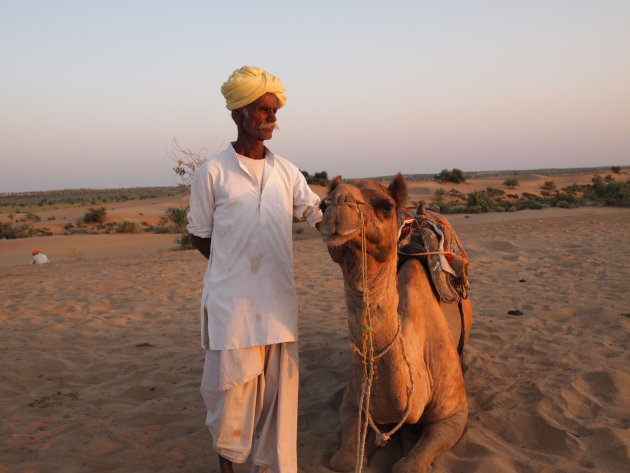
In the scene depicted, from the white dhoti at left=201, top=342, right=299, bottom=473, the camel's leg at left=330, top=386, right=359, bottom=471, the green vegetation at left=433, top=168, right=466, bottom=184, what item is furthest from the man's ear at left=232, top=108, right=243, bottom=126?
the green vegetation at left=433, top=168, right=466, bottom=184

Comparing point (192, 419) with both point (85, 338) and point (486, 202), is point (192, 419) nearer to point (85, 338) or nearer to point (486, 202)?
point (85, 338)

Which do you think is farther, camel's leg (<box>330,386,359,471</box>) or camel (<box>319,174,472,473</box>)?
camel's leg (<box>330,386,359,471</box>)

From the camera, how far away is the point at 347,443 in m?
3.32

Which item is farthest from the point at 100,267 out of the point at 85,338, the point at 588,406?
the point at 588,406

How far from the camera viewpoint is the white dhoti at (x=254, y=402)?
9.37 feet

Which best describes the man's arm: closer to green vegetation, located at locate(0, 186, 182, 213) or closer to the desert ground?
the desert ground

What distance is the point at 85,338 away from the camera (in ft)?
21.2

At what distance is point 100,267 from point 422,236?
10.5 metres

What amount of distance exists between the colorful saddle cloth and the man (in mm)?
1402

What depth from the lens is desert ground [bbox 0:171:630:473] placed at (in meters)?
3.57

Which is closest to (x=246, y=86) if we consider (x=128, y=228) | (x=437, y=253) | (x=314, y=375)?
(x=437, y=253)

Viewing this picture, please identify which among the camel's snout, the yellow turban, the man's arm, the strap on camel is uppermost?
the yellow turban

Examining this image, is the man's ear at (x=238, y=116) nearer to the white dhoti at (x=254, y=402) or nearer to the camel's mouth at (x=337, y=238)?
the camel's mouth at (x=337, y=238)

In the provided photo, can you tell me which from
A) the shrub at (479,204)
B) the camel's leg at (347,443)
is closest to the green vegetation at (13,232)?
the shrub at (479,204)
